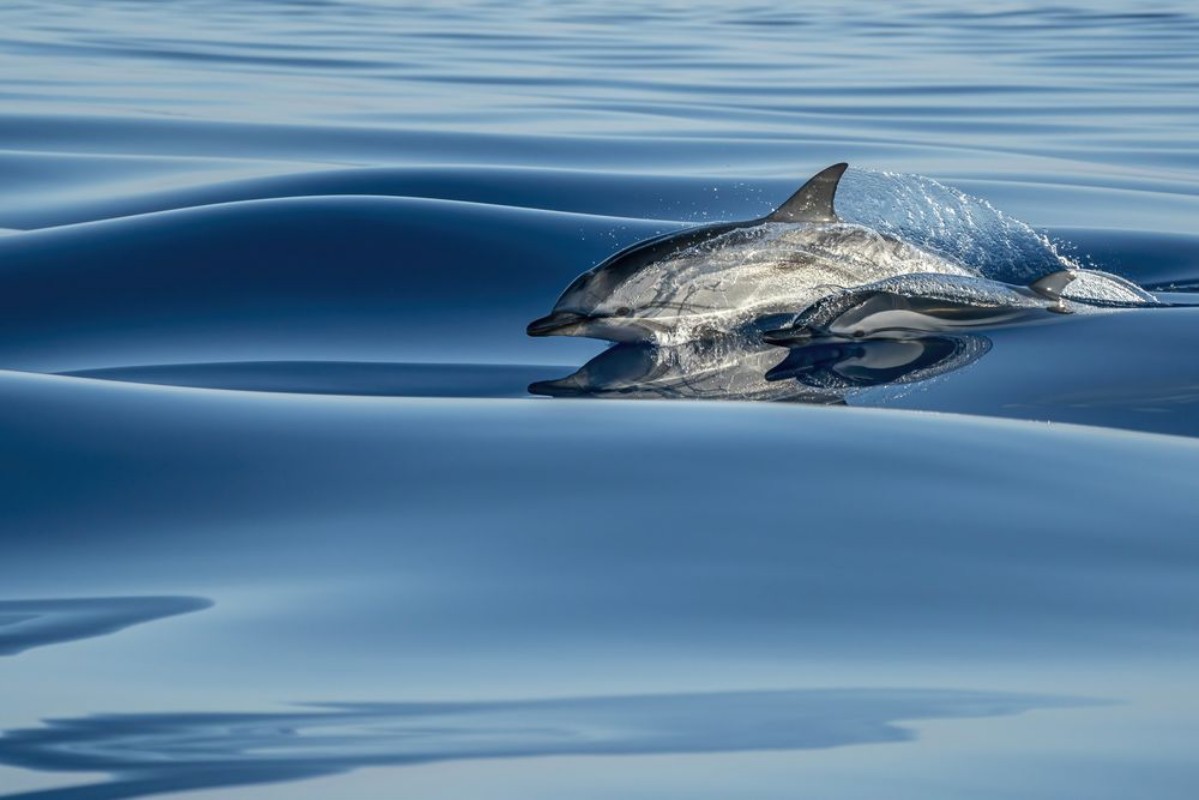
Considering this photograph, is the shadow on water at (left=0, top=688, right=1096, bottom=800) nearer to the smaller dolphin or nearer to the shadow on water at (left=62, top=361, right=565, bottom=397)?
the shadow on water at (left=62, top=361, right=565, bottom=397)

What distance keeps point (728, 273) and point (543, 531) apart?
120 inches

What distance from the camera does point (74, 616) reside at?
2.90 metres

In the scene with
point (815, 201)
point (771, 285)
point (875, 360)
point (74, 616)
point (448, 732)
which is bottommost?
point (448, 732)

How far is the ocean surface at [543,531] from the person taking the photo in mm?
2350

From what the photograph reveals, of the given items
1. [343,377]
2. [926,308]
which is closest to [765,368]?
[926,308]

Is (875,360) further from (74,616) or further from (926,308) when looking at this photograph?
(74,616)

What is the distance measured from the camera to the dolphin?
6109mm

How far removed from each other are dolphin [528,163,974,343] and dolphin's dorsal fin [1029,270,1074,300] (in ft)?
0.97

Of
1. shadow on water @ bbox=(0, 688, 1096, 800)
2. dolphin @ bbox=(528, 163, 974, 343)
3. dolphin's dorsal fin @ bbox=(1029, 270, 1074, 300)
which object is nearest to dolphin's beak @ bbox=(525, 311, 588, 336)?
dolphin @ bbox=(528, 163, 974, 343)

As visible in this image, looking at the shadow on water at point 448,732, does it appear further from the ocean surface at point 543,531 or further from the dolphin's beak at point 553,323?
the dolphin's beak at point 553,323

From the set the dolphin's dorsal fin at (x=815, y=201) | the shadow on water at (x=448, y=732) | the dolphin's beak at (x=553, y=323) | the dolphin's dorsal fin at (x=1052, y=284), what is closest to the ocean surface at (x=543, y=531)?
the shadow on water at (x=448, y=732)

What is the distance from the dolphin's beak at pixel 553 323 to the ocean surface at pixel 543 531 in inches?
4.5

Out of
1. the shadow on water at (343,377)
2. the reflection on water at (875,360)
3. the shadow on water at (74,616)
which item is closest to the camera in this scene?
the shadow on water at (74,616)

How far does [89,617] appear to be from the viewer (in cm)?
290
